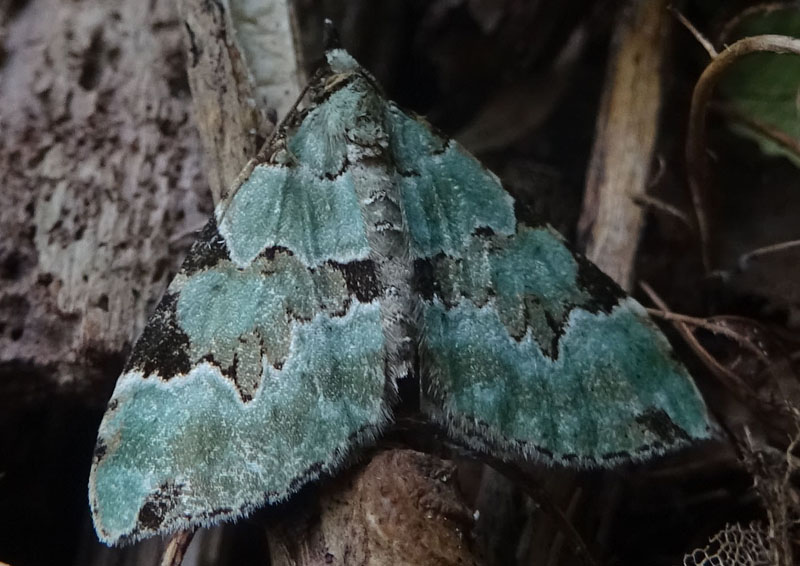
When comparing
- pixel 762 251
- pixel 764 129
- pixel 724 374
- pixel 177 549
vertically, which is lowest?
pixel 177 549

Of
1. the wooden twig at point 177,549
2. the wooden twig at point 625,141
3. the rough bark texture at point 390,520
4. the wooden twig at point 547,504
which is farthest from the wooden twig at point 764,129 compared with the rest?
the wooden twig at point 177,549

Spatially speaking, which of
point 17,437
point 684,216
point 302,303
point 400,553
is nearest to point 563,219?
point 684,216

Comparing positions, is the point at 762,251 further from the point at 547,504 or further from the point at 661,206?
the point at 547,504

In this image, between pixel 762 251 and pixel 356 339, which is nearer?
pixel 356 339

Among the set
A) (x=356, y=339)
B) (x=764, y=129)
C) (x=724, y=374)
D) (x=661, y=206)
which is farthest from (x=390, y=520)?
(x=764, y=129)

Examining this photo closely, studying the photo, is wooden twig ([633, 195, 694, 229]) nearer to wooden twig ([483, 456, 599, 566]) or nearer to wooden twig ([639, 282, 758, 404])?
wooden twig ([639, 282, 758, 404])

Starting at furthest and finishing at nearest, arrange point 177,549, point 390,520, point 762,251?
point 762,251 → point 177,549 → point 390,520

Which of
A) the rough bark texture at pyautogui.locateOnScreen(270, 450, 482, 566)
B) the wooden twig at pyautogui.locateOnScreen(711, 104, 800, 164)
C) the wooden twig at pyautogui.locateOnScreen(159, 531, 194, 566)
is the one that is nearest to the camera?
the rough bark texture at pyautogui.locateOnScreen(270, 450, 482, 566)

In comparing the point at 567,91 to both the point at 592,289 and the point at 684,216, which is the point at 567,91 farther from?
the point at 592,289

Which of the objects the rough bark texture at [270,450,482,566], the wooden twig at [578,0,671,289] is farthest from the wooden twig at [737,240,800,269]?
the rough bark texture at [270,450,482,566]
